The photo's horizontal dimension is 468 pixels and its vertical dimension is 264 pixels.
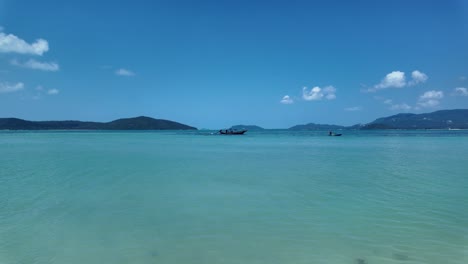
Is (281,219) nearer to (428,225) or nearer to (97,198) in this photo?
(428,225)

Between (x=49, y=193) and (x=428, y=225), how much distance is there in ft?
37.1

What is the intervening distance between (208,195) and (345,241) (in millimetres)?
5139

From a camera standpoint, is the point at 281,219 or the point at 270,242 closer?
the point at 270,242

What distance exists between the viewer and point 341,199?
936cm

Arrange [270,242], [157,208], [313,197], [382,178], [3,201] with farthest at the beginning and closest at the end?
[382,178], [313,197], [3,201], [157,208], [270,242]

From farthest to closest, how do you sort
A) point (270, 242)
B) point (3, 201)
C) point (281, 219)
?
point (3, 201), point (281, 219), point (270, 242)

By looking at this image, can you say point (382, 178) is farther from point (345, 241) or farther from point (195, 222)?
point (195, 222)

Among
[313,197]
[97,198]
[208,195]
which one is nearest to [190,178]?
[208,195]

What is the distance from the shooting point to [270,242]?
19.4 ft

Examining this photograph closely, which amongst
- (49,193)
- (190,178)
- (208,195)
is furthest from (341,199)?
(49,193)

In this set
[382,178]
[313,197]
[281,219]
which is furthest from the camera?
[382,178]

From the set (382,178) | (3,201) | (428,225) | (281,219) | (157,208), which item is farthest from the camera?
(382,178)

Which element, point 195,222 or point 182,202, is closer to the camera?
point 195,222

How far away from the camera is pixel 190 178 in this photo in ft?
44.9
